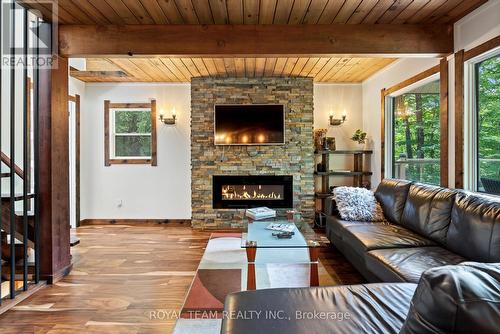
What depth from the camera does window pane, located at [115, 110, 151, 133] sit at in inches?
205

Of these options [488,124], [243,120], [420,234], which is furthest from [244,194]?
[488,124]

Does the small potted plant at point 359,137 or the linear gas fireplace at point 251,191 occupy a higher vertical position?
the small potted plant at point 359,137

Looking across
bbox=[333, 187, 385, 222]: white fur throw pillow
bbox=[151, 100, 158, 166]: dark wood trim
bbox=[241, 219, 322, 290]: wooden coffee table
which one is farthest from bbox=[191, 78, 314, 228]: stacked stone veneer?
bbox=[241, 219, 322, 290]: wooden coffee table

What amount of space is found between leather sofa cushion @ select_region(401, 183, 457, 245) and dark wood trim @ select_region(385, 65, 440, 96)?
1342mm

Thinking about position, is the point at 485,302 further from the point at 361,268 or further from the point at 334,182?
the point at 334,182

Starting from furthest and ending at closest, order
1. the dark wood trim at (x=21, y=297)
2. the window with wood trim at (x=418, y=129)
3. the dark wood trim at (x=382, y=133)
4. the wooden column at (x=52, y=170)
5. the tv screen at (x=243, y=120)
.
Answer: the tv screen at (x=243, y=120)
the dark wood trim at (x=382, y=133)
the window with wood trim at (x=418, y=129)
the wooden column at (x=52, y=170)
the dark wood trim at (x=21, y=297)

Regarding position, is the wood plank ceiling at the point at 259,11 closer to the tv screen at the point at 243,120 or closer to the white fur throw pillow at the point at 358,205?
the white fur throw pillow at the point at 358,205

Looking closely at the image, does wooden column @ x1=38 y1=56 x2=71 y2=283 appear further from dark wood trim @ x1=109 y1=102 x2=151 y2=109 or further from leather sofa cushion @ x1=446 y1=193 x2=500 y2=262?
leather sofa cushion @ x1=446 y1=193 x2=500 y2=262

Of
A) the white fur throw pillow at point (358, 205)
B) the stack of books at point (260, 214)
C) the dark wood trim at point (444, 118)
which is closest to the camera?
the dark wood trim at point (444, 118)

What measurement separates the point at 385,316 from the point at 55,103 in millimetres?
3145

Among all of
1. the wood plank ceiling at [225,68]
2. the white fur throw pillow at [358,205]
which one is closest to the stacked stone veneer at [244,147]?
the wood plank ceiling at [225,68]

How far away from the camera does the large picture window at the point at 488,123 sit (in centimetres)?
259

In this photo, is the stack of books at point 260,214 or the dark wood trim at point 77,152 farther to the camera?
the dark wood trim at point 77,152

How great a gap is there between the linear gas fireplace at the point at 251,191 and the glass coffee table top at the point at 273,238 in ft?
5.19
